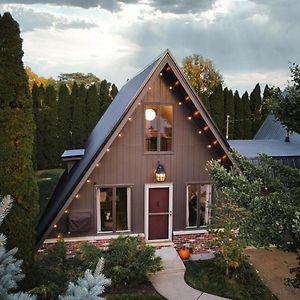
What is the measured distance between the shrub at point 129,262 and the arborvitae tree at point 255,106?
22.0 meters

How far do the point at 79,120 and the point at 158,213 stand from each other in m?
17.4

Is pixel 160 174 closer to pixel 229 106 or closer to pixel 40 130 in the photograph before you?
pixel 40 130

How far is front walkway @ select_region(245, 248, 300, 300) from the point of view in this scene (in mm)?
7891

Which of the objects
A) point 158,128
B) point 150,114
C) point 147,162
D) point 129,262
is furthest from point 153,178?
point 129,262

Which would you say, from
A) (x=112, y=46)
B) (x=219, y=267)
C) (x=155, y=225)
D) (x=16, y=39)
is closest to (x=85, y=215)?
(x=155, y=225)

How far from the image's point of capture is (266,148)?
13625mm

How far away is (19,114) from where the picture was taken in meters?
6.75

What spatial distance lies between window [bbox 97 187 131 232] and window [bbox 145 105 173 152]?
154 centimetres

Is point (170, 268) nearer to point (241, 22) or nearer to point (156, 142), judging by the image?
point (156, 142)

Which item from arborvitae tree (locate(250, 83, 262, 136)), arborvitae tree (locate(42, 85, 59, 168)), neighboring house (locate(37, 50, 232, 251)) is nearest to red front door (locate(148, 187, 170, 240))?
neighboring house (locate(37, 50, 232, 251))

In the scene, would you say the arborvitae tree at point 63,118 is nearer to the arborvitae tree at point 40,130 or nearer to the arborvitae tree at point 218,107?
the arborvitae tree at point 40,130

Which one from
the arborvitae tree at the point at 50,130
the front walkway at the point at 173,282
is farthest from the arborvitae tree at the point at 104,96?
the front walkway at the point at 173,282

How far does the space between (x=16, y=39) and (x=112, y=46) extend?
1630 centimetres

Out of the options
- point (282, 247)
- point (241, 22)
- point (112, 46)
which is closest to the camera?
point (282, 247)
